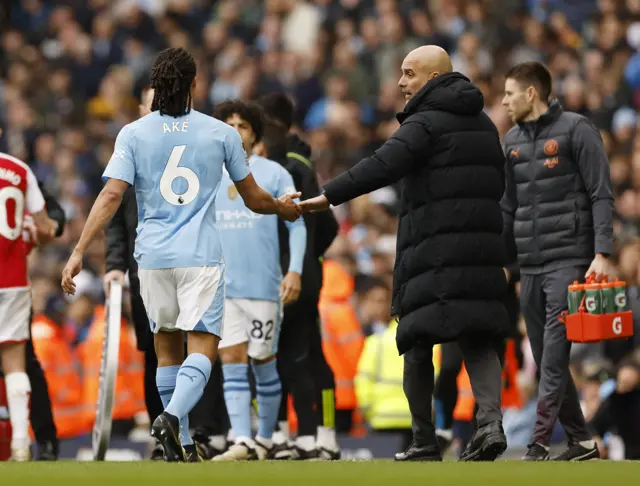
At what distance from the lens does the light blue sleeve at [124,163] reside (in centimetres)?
903

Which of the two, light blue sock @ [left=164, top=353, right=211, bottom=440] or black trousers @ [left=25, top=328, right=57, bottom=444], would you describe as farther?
black trousers @ [left=25, top=328, right=57, bottom=444]

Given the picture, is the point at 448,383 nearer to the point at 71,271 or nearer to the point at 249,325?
the point at 249,325

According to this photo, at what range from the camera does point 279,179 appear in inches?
436

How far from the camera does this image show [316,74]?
73.5 feet

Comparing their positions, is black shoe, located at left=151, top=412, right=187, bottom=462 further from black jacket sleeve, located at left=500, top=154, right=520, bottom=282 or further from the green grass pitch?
black jacket sleeve, located at left=500, top=154, right=520, bottom=282

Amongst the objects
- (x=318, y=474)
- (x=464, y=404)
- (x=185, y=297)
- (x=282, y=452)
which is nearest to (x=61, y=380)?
(x=464, y=404)

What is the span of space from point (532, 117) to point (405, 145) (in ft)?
5.43

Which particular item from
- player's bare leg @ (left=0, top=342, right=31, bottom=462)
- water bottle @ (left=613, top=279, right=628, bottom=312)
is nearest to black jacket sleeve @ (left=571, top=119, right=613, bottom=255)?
water bottle @ (left=613, top=279, right=628, bottom=312)

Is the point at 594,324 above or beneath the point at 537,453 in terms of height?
above

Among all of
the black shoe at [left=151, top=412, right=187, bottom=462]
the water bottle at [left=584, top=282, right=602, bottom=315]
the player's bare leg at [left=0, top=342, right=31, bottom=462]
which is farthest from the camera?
the player's bare leg at [left=0, top=342, right=31, bottom=462]

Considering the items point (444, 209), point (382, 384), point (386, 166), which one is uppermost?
point (386, 166)

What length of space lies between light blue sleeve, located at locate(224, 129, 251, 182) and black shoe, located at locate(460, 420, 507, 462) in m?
1.91

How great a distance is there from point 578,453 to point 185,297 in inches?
110

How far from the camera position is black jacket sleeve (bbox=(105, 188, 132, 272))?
35.6 feet
